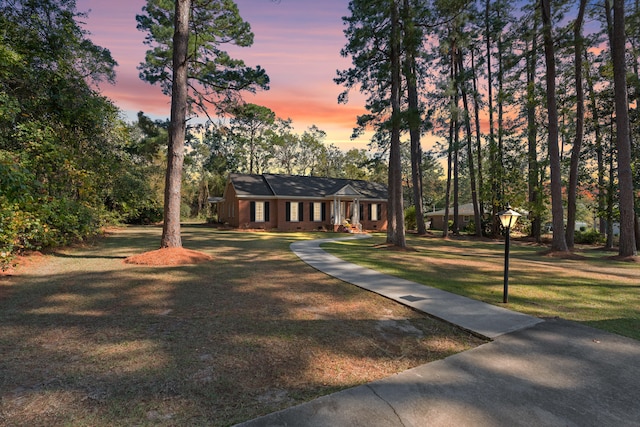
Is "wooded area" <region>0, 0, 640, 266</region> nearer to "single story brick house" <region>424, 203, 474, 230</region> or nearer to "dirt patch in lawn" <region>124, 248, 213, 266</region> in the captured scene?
"dirt patch in lawn" <region>124, 248, 213, 266</region>

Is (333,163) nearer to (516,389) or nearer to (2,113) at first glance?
(2,113)

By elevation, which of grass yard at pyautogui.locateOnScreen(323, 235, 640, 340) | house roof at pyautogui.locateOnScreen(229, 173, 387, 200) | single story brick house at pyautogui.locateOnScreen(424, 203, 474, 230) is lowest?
grass yard at pyautogui.locateOnScreen(323, 235, 640, 340)

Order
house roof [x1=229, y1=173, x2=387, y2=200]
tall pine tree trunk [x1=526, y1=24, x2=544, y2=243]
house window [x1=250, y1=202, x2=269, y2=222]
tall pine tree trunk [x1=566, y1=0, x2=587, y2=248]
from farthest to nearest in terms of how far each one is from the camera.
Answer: house roof [x1=229, y1=173, x2=387, y2=200], house window [x1=250, y1=202, x2=269, y2=222], tall pine tree trunk [x1=526, y1=24, x2=544, y2=243], tall pine tree trunk [x1=566, y1=0, x2=587, y2=248]

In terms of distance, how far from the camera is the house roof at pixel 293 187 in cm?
2500

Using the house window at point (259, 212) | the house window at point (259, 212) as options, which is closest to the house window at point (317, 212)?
the house window at point (259, 212)

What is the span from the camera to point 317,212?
84.7ft

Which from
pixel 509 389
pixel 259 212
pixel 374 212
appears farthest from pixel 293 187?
pixel 509 389

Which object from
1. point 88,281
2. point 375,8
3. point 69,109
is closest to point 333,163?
point 375,8

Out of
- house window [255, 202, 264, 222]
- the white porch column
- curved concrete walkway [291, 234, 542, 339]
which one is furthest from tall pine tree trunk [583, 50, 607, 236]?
house window [255, 202, 264, 222]

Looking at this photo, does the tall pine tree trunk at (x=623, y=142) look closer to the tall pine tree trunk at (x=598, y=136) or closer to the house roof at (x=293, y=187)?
the tall pine tree trunk at (x=598, y=136)

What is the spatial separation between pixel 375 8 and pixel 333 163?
37899 mm

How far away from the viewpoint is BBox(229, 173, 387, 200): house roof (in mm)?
25000

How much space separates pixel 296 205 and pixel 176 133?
15.5 m

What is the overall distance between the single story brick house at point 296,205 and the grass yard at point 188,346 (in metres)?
17.5
